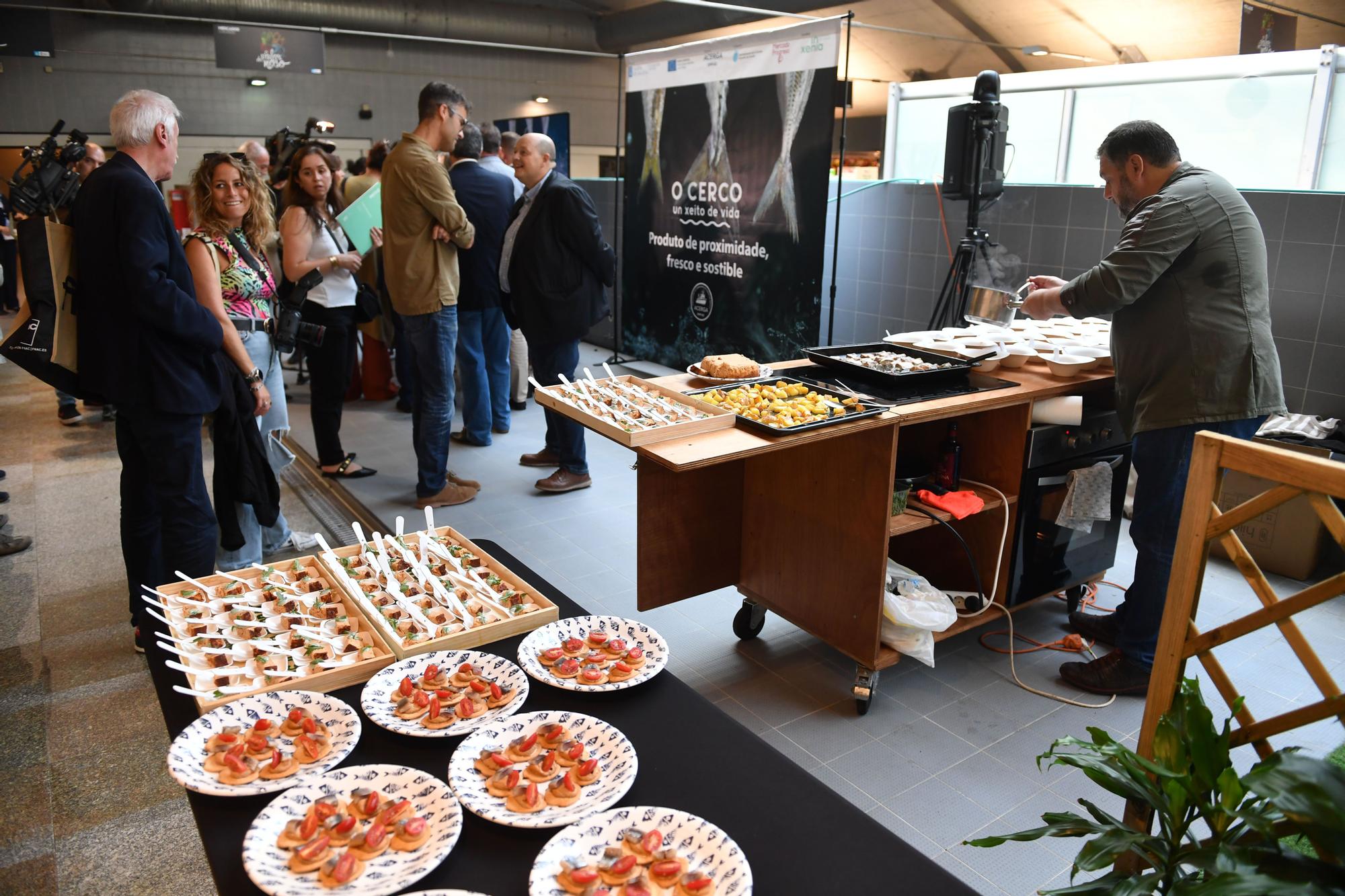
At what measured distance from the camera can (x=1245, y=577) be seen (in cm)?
131

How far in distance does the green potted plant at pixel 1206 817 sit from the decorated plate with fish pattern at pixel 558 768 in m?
0.46

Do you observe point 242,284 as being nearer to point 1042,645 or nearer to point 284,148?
point 284,148

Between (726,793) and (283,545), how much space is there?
2.97 meters


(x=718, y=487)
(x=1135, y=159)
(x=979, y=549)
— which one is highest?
(x=1135, y=159)

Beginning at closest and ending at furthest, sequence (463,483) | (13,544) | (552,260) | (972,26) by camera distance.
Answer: (13,544) → (552,260) → (463,483) → (972,26)

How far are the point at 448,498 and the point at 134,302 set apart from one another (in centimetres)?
197

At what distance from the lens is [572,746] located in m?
1.25

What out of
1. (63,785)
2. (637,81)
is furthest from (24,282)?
(637,81)

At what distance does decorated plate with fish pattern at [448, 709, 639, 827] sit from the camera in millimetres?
1129

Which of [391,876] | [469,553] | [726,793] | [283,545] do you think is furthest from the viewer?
[283,545]

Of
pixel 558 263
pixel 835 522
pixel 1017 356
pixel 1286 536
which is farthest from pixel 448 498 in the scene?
pixel 1286 536

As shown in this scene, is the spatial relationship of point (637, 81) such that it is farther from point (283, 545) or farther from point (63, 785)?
point (63, 785)

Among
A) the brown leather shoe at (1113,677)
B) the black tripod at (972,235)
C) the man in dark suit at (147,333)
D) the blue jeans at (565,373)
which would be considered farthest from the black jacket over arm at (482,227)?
the brown leather shoe at (1113,677)

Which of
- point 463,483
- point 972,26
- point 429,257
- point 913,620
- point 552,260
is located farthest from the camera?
point 972,26
